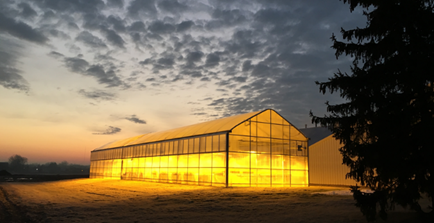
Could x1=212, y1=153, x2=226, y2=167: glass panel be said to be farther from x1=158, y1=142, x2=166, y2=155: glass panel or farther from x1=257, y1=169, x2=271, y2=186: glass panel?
x1=158, y1=142, x2=166, y2=155: glass panel

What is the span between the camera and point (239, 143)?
28.0 m

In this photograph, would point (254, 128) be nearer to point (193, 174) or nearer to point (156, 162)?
point (193, 174)

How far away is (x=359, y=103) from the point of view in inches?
387

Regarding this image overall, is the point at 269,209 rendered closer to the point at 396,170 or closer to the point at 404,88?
the point at 396,170

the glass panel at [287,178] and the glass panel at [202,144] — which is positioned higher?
the glass panel at [202,144]

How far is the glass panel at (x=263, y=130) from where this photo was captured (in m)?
29.5

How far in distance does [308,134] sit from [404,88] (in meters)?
57.0

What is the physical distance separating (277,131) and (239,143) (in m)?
4.67

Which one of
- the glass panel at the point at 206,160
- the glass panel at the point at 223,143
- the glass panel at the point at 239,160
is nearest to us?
the glass panel at the point at 239,160

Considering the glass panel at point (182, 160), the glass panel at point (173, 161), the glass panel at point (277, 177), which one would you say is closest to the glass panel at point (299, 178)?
the glass panel at point (277, 177)

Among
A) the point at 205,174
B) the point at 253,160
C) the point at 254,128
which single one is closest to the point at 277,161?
the point at 253,160

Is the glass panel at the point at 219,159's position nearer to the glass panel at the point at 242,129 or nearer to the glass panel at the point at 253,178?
the glass panel at the point at 242,129

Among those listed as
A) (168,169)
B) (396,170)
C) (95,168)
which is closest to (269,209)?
(396,170)

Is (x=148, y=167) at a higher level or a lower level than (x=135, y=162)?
lower
